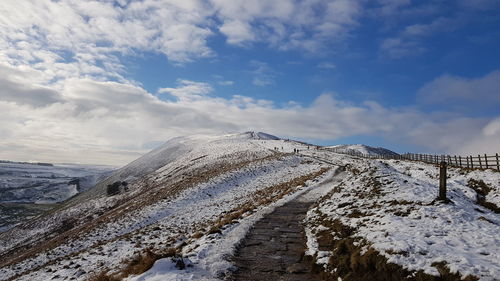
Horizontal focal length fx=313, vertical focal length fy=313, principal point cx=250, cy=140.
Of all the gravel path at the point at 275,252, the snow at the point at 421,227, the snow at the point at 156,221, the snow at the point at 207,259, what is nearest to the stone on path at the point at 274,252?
the gravel path at the point at 275,252

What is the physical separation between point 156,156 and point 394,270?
12866cm

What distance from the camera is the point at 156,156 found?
12962cm

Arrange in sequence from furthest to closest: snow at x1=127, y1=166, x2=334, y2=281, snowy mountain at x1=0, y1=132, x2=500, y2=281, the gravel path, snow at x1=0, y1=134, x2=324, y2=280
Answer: snow at x1=0, y1=134, x2=324, y2=280 < the gravel path < snow at x1=127, y1=166, x2=334, y2=281 < snowy mountain at x1=0, y1=132, x2=500, y2=281

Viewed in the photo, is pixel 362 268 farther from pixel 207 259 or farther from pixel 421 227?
pixel 207 259

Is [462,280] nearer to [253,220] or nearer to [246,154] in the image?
[253,220]

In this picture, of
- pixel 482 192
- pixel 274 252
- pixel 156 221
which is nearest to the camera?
pixel 274 252

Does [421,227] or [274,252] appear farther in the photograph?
[274,252]

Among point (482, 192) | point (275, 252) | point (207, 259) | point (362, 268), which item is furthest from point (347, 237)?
point (482, 192)

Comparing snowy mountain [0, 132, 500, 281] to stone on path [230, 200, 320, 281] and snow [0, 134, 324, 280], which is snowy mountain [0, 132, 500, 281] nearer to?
snow [0, 134, 324, 280]

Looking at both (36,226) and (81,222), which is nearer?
(81,222)

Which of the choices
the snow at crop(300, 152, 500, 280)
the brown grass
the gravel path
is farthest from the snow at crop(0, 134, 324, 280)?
the brown grass

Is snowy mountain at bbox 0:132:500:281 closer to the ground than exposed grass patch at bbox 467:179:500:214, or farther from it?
closer to the ground

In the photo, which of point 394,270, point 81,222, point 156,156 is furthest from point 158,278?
point 156,156

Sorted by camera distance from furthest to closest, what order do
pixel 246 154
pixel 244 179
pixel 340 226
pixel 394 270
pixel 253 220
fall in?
pixel 246 154, pixel 244 179, pixel 253 220, pixel 340 226, pixel 394 270
